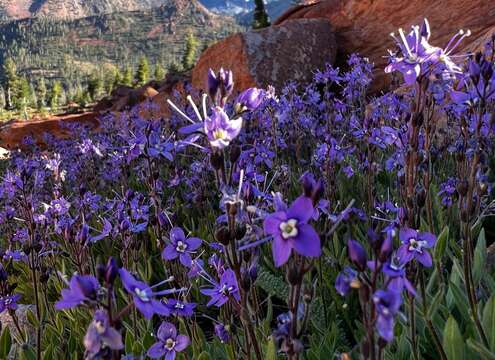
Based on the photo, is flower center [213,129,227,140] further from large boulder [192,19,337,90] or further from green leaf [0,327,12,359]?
large boulder [192,19,337,90]

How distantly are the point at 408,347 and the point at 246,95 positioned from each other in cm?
150

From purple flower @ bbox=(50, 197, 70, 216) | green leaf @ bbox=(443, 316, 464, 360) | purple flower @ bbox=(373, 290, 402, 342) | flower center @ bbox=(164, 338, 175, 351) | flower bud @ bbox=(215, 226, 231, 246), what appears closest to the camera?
purple flower @ bbox=(373, 290, 402, 342)

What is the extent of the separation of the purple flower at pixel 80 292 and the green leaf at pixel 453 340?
57.4 inches

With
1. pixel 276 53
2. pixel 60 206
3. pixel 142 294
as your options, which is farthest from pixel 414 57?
pixel 276 53

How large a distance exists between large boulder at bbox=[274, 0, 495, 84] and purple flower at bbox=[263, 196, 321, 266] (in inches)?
398

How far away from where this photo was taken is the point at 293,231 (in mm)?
1430

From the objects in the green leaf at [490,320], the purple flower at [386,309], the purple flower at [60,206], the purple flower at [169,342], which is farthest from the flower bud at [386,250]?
the purple flower at [60,206]

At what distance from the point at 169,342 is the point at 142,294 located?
0.94 metres

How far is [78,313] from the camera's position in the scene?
11.7 feet

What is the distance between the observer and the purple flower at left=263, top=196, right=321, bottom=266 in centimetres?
141

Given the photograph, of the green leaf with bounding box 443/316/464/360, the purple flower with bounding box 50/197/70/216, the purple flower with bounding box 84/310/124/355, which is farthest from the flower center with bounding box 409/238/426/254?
the purple flower with bounding box 50/197/70/216

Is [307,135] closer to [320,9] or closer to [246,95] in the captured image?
[246,95]

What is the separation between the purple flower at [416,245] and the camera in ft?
6.75

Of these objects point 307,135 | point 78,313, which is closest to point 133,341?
point 78,313
